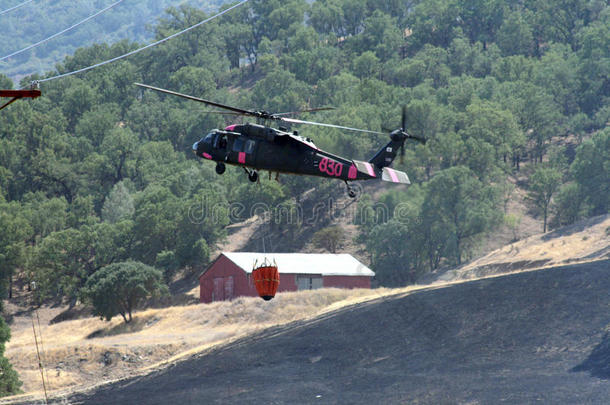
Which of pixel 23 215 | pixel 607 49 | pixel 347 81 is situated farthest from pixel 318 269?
pixel 607 49

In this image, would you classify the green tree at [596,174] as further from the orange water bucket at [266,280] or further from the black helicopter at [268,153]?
the black helicopter at [268,153]

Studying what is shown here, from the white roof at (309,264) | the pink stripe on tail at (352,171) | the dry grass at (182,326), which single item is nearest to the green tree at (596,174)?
Answer: the dry grass at (182,326)

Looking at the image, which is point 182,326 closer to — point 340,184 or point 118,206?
point 118,206

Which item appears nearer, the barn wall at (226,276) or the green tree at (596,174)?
the barn wall at (226,276)

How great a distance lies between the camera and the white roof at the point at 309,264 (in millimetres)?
101688

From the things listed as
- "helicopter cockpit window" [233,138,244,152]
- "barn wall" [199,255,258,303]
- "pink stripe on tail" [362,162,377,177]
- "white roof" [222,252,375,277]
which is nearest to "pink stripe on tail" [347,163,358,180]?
"pink stripe on tail" [362,162,377,177]

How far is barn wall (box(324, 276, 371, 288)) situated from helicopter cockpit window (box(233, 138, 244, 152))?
66160 mm

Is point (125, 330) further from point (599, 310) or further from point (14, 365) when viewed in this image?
point (599, 310)

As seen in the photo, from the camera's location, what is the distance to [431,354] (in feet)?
213

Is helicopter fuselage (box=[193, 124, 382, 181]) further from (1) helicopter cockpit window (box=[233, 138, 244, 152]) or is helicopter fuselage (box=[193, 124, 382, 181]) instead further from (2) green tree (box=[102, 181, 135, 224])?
(2) green tree (box=[102, 181, 135, 224])

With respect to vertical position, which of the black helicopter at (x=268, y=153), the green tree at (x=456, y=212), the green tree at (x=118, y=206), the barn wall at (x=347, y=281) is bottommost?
the barn wall at (x=347, y=281)

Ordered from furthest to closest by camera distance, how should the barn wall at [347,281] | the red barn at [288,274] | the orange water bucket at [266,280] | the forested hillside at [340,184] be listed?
the forested hillside at [340,184], the barn wall at [347,281], the red barn at [288,274], the orange water bucket at [266,280]

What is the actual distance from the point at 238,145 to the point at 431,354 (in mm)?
33594

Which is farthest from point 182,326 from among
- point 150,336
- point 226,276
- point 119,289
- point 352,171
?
point 352,171
